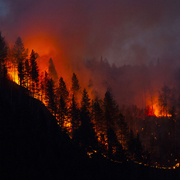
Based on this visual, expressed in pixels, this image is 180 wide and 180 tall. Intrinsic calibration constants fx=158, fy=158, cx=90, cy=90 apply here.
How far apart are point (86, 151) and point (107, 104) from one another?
1797cm

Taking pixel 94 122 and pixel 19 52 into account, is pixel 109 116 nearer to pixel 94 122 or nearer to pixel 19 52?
pixel 94 122

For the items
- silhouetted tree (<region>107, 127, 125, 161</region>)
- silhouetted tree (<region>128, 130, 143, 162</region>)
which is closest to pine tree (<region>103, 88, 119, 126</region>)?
silhouetted tree (<region>107, 127, 125, 161</region>)

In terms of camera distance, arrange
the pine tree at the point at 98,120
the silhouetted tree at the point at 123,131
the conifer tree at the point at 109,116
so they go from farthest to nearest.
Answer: the silhouetted tree at the point at 123,131
the pine tree at the point at 98,120
the conifer tree at the point at 109,116

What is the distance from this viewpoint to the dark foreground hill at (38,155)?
23.4 m

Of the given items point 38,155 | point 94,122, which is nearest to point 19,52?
point 94,122

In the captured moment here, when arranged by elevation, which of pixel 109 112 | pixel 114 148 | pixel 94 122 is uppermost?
pixel 109 112

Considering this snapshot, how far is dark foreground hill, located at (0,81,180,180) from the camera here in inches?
922

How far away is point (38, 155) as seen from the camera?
2798cm

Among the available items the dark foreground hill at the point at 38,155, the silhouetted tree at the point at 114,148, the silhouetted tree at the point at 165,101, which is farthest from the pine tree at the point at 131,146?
the silhouetted tree at the point at 165,101

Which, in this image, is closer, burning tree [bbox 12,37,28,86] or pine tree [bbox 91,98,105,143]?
pine tree [bbox 91,98,105,143]

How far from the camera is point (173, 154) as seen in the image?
213ft

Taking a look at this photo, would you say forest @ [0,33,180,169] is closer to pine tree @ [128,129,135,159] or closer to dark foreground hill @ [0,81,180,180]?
pine tree @ [128,129,135,159]

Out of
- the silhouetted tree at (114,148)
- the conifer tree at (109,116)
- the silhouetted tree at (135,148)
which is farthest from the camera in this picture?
the silhouetted tree at (135,148)

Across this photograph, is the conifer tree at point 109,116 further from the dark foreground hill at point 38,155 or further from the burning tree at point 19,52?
the burning tree at point 19,52
